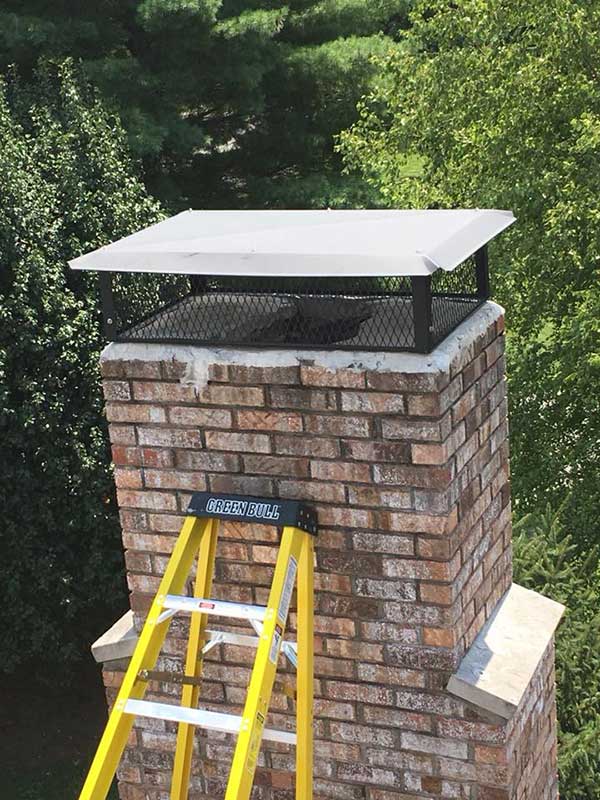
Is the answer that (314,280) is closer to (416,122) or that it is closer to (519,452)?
(519,452)

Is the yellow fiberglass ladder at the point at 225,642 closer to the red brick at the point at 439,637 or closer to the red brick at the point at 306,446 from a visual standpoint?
the red brick at the point at 306,446

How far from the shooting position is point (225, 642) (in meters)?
3.19

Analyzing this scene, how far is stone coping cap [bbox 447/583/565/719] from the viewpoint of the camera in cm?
311

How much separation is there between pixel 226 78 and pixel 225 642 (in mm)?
10660

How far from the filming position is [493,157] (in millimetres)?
9453

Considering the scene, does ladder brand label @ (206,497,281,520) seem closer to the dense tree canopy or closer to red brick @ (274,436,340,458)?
red brick @ (274,436,340,458)

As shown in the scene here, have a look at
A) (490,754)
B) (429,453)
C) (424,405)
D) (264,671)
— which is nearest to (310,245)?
(424,405)

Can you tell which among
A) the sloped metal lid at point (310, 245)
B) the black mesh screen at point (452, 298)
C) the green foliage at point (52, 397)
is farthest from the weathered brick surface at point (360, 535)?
the green foliage at point (52, 397)

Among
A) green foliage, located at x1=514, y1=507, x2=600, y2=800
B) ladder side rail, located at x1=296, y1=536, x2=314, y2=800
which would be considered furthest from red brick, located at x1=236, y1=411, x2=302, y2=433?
green foliage, located at x1=514, y1=507, x2=600, y2=800

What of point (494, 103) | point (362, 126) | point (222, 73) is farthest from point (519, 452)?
point (222, 73)

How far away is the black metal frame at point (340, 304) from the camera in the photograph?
9.77 feet

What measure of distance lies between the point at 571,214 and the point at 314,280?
5.34 meters

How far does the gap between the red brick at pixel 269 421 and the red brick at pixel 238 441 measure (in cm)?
3

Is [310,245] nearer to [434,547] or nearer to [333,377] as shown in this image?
[333,377]
